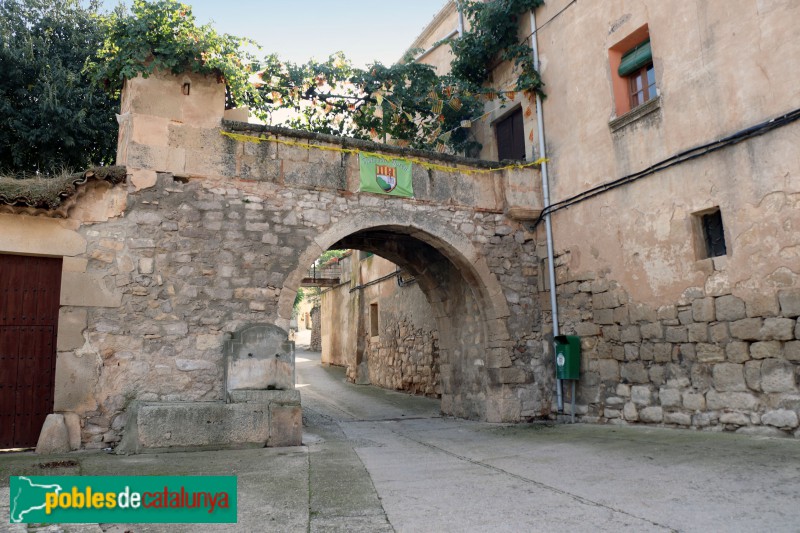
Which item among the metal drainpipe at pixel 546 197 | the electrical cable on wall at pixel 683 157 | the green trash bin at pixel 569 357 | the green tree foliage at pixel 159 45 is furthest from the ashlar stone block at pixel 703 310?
the green tree foliage at pixel 159 45

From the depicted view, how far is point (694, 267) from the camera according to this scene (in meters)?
6.07

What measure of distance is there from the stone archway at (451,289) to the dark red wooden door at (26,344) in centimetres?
246

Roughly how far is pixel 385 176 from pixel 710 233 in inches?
159

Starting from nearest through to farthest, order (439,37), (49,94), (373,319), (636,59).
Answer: (636,59) < (49,94) < (439,37) < (373,319)

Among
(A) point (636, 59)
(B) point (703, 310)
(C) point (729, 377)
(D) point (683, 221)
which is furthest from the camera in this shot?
(A) point (636, 59)

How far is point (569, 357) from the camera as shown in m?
7.55

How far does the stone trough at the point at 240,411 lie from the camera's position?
→ 553cm

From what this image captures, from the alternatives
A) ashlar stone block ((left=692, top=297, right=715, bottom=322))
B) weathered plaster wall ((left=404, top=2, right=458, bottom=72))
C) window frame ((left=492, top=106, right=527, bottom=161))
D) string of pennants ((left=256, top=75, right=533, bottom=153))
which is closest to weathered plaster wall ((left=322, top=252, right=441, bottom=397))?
string of pennants ((left=256, top=75, right=533, bottom=153))

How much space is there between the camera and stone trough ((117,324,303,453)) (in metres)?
5.53

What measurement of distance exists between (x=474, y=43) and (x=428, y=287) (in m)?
4.31

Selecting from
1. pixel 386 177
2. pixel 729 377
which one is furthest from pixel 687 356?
pixel 386 177

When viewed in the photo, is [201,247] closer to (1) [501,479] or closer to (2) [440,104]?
(1) [501,479]

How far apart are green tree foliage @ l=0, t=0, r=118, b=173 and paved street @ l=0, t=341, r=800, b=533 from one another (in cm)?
716

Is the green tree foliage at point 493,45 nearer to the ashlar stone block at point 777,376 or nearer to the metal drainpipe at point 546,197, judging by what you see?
the metal drainpipe at point 546,197
